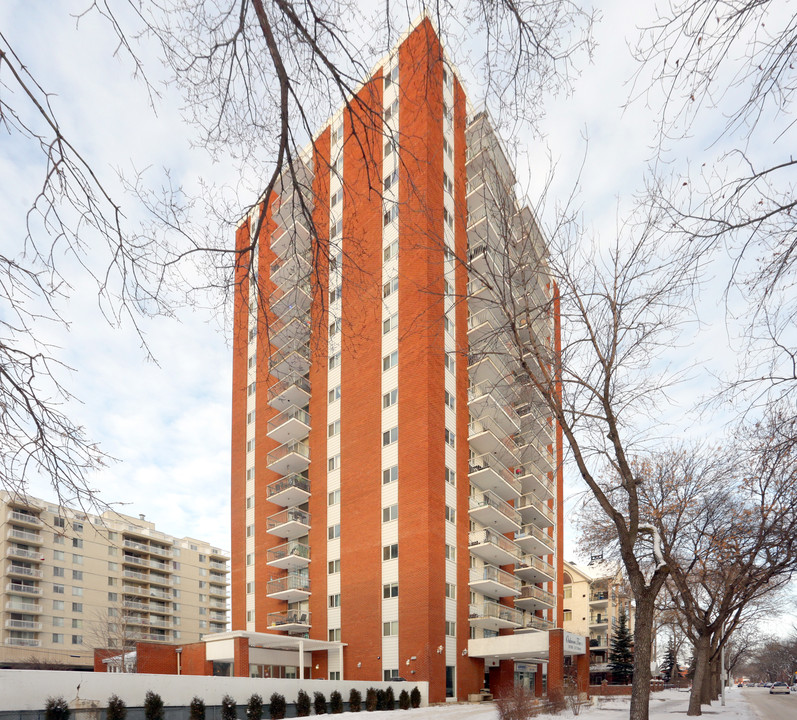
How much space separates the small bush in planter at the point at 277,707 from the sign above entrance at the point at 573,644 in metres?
17.8

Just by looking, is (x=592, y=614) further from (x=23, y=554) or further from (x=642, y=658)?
(x=642, y=658)

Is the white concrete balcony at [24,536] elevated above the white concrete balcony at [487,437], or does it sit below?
below

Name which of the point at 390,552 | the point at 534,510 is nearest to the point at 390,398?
the point at 390,552

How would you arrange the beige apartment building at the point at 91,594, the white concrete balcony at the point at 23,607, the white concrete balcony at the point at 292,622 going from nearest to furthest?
1. the white concrete balcony at the point at 292,622
2. the white concrete balcony at the point at 23,607
3. the beige apartment building at the point at 91,594

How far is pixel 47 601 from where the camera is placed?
7356 cm

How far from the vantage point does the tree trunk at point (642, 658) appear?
41.9 ft

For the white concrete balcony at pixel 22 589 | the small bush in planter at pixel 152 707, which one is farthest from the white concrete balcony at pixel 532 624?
the white concrete balcony at pixel 22 589

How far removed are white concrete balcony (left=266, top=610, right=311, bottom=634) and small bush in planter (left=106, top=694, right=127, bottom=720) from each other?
72.5ft

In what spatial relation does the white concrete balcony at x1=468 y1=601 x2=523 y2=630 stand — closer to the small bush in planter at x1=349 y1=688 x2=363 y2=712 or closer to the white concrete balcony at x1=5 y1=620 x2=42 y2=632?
the small bush in planter at x1=349 y1=688 x2=363 y2=712

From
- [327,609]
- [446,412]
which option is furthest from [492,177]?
[327,609]

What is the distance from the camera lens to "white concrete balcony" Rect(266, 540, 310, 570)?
4238 cm

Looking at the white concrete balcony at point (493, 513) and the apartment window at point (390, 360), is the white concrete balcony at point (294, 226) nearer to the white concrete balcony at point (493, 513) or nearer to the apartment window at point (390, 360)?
the apartment window at point (390, 360)

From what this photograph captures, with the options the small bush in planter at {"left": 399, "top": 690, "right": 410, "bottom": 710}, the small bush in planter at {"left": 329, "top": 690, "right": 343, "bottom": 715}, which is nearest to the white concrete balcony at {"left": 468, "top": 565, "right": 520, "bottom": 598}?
the small bush in planter at {"left": 399, "top": 690, "right": 410, "bottom": 710}

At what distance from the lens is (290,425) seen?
44625 mm
